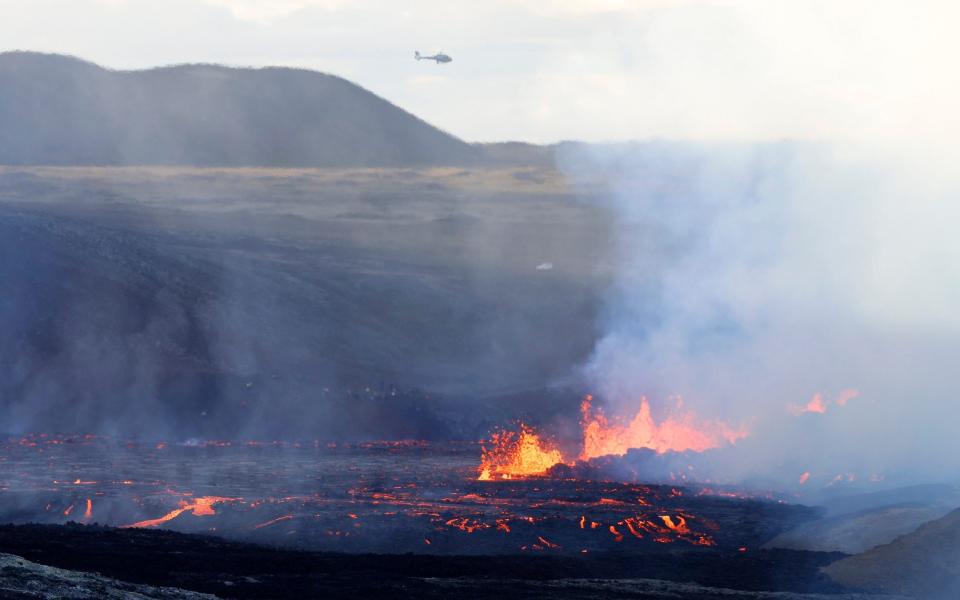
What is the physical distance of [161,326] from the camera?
2857 inches

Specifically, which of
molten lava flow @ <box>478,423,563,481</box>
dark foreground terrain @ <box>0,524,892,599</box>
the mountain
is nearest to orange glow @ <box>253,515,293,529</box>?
dark foreground terrain @ <box>0,524,892,599</box>

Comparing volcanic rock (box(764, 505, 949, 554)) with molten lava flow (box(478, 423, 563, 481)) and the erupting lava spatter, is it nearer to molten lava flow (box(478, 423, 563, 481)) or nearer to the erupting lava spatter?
molten lava flow (box(478, 423, 563, 481))

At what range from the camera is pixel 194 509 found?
39562mm

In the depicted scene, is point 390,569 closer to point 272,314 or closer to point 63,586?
point 63,586

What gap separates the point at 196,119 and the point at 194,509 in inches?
4371

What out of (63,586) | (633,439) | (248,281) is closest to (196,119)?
(248,281)

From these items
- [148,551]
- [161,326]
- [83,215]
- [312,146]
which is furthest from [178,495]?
[312,146]

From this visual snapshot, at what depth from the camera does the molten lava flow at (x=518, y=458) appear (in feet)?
159

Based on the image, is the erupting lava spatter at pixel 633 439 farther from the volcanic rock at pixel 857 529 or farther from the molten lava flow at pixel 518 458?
the volcanic rock at pixel 857 529

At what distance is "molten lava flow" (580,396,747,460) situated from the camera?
5369 cm

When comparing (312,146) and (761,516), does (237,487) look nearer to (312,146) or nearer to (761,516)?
(761,516)

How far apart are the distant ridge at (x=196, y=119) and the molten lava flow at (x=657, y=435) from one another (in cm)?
8829

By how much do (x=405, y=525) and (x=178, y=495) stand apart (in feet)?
28.8

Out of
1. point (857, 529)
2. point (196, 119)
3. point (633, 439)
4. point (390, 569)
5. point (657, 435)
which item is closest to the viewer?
point (390, 569)
